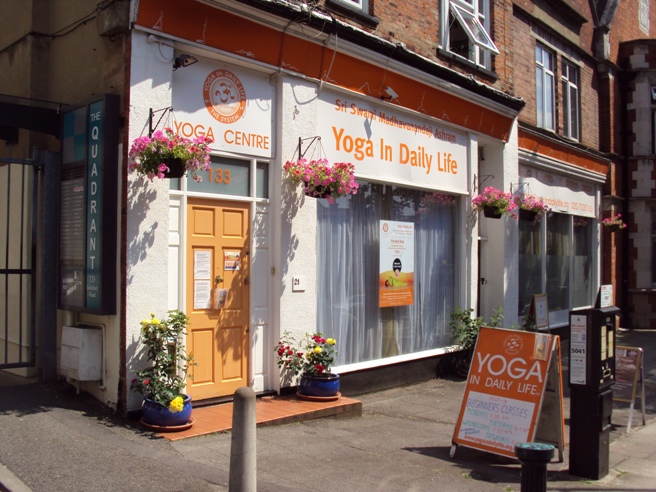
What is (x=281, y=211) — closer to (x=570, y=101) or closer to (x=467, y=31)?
(x=467, y=31)

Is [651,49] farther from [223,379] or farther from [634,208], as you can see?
[223,379]

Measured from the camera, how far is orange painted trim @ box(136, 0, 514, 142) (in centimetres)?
740

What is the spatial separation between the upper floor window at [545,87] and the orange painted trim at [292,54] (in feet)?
11.8

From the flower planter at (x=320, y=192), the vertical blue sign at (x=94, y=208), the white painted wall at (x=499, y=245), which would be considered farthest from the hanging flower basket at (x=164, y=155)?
the white painted wall at (x=499, y=245)

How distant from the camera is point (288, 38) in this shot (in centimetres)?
869

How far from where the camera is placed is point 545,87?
50.9 feet

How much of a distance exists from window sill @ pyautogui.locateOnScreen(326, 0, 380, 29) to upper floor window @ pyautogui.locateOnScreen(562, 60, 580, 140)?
7985 millimetres

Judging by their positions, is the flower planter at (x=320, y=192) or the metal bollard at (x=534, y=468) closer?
the metal bollard at (x=534, y=468)

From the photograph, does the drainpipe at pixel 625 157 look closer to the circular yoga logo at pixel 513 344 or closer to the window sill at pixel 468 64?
the window sill at pixel 468 64

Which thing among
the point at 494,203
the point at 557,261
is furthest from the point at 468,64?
the point at 557,261

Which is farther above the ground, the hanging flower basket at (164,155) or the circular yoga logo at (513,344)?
the hanging flower basket at (164,155)

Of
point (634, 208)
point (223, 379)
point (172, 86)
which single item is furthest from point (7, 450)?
point (634, 208)

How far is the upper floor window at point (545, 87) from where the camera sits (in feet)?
50.1

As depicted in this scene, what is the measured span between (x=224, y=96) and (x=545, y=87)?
9821 mm
